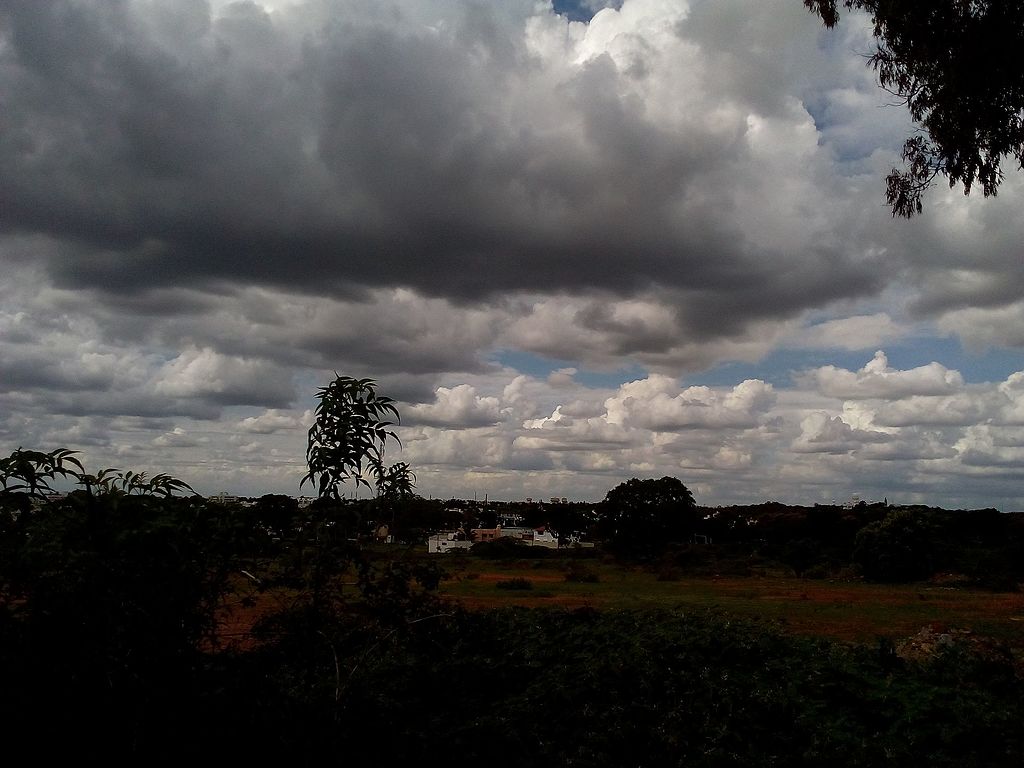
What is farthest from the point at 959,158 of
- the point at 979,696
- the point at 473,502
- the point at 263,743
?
the point at 473,502

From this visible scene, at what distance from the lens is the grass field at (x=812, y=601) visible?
19.3 metres

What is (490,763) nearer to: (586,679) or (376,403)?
(586,679)

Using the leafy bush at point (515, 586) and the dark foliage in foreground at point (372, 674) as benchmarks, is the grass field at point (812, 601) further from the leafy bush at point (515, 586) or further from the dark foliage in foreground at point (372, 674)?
the dark foliage in foreground at point (372, 674)

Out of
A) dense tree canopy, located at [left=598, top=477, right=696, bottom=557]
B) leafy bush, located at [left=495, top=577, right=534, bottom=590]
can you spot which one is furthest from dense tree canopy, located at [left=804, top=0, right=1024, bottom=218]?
dense tree canopy, located at [left=598, top=477, right=696, bottom=557]

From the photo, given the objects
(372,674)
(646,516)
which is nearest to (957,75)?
(372,674)

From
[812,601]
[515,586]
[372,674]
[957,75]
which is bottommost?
[515,586]

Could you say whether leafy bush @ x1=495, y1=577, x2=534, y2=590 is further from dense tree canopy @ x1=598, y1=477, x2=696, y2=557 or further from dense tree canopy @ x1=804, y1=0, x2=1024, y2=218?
dense tree canopy @ x1=598, y1=477, x2=696, y2=557

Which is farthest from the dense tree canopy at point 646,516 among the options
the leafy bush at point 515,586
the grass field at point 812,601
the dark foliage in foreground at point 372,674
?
the dark foliage in foreground at point 372,674

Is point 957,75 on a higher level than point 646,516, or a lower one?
higher

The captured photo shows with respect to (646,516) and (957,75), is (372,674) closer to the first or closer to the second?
(957,75)

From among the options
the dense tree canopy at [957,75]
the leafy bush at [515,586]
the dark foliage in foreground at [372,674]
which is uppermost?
the dense tree canopy at [957,75]

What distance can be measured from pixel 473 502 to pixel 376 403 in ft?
521

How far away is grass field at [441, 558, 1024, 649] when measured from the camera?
63.4 ft

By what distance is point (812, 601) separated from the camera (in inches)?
1054
